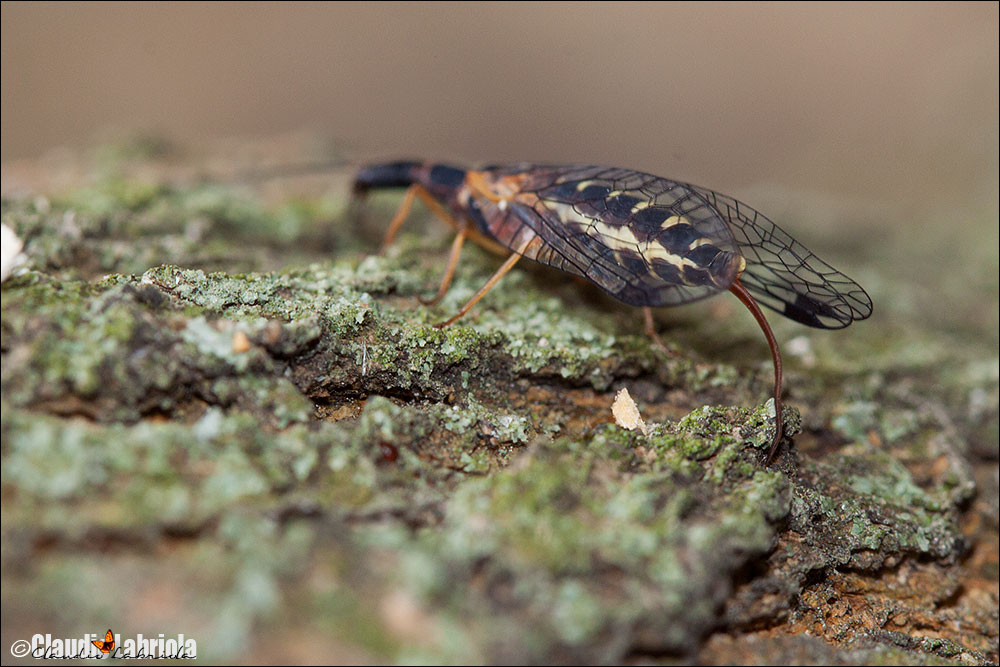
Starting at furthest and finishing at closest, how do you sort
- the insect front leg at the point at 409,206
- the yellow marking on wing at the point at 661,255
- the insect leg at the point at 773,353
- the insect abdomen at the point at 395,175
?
the insect abdomen at the point at 395,175, the insect front leg at the point at 409,206, the yellow marking on wing at the point at 661,255, the insect leg at the point at 773,353

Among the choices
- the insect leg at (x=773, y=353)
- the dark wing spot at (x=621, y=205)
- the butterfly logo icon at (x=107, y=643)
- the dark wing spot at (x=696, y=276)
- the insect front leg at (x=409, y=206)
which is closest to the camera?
the butterfly logo icon at (x=107, y=643)

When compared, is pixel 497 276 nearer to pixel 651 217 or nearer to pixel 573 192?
pixel 573 192

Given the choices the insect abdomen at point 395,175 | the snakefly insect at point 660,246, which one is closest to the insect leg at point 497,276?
the snakefly insect at point 660,246

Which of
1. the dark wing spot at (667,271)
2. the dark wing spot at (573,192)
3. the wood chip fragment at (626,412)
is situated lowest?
the wood chip fragment at (626,412)

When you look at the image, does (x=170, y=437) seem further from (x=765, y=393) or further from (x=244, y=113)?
(x=244, y=113)

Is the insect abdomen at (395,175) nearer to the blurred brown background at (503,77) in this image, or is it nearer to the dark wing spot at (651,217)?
the dark wing spot at (651,217)

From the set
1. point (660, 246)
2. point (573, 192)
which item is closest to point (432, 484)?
point (660, 246)

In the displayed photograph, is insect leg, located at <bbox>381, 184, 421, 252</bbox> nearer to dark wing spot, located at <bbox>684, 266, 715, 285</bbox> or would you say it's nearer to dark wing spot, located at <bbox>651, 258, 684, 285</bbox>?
dark wing spot, located at <bbox>651, 258, 684, 285</bbox>
